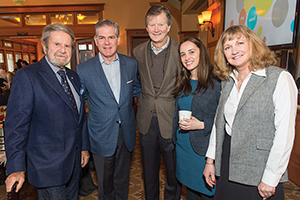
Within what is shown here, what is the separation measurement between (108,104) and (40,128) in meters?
0.69

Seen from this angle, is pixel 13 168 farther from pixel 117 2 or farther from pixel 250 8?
pixel 117 2

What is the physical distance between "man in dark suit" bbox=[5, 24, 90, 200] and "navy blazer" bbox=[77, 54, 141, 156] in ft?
1.09

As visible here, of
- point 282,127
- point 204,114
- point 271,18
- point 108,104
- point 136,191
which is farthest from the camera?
point 271,18

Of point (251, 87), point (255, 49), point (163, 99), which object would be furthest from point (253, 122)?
point (163, 99)

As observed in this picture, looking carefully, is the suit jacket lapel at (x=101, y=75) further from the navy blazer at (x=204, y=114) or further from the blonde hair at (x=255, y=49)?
the blonde hair at (x=255, y=49)

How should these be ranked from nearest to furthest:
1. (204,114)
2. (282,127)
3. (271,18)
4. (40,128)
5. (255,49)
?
(282,127) → (255,49) → (40,128) → (204,114) → (271,18)

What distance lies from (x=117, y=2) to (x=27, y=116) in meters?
7.87

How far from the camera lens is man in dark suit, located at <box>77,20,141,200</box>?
191 cm

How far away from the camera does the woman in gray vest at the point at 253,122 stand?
3.55 ft

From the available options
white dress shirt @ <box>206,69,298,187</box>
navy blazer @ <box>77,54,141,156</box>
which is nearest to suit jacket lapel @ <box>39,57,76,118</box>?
navy blazer @ <box>77,54,141,156</box>

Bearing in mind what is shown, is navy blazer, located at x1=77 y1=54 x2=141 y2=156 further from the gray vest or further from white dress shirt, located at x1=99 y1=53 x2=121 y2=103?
the gray vest

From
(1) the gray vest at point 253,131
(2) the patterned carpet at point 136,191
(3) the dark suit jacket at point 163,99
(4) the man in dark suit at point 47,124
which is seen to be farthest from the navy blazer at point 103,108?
(1) the gray vest at point 253,131

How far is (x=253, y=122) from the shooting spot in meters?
1.14

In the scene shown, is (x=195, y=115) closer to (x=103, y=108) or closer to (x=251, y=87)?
(x=251, y=87)
